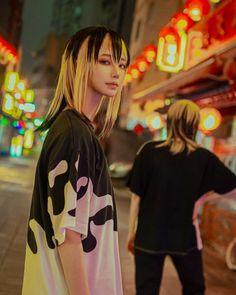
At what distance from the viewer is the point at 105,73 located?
1808mm

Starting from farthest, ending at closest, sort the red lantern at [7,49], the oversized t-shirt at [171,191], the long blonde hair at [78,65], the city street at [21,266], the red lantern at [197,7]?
the red lantern at [7,49] → the red lantern at [197,7] → the city street at [21,266] → the oversized t-shirt at [171,191] → the long blonde hair at [78,65]

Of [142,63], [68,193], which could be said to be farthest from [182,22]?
[68,193]

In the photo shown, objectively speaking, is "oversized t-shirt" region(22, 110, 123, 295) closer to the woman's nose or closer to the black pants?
the woman's nose

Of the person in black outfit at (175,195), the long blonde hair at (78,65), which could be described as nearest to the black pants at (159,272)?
the person in black outfit at (175,195)

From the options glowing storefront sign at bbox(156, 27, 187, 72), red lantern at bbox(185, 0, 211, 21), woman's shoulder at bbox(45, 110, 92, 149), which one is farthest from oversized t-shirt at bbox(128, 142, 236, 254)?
glowing storefront sign at bbox(156, 27, 187, 72)

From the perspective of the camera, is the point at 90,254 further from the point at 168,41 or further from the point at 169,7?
the point at 169,7

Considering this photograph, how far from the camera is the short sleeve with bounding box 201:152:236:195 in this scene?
142 inches

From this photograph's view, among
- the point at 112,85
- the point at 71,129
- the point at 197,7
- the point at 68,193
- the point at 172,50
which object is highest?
the point at 197,7

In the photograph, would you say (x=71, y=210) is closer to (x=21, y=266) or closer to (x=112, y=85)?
(x=112, y=85)

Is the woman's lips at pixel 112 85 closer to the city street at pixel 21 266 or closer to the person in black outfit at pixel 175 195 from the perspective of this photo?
the person in black outfit at pixel 175 195

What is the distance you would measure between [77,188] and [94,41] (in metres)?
0.57

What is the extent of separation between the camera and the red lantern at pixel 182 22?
12559 millimetres

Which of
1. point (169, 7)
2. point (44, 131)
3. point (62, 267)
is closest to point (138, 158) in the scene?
point (44, 131)

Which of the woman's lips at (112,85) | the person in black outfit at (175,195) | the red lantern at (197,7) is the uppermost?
the red lantern at (197,7)
